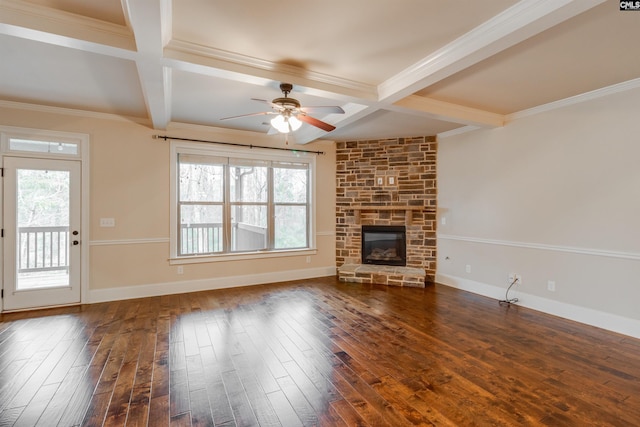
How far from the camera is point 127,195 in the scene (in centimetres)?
439

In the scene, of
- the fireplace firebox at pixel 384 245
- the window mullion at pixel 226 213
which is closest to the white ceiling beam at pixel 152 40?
the window mullion at pixel 226 213

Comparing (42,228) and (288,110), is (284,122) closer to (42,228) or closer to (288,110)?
(288,110)

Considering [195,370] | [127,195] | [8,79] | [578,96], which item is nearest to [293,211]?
[127,195]

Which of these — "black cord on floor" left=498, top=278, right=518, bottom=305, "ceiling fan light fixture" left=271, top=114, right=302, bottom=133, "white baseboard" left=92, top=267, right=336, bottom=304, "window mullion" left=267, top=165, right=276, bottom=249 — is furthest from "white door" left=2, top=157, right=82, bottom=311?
"black cord on floor" left=498, top=278, right=518, bottom=305

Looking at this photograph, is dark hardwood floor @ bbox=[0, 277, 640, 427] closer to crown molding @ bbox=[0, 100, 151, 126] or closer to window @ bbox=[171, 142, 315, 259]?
window @ bbox=[171, 142, 315, 259]

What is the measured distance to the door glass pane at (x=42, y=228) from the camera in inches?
150

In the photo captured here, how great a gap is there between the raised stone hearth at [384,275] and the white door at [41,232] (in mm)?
4144

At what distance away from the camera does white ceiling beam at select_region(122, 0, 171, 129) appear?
1869mm

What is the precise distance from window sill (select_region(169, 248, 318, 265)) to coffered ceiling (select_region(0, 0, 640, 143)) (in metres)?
2.19

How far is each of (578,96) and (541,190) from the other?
1192mm

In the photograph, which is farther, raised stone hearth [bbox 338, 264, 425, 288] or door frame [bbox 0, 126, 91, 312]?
raised stone hearth [bbox 338, 264, 425, 288]

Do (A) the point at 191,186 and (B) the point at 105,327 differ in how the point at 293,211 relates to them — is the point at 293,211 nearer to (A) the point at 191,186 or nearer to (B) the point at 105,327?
(A) the point at 191,186

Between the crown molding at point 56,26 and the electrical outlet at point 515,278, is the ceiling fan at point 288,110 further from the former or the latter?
the electrical outlet at point 515,278

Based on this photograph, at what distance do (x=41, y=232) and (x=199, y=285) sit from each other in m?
2.17
